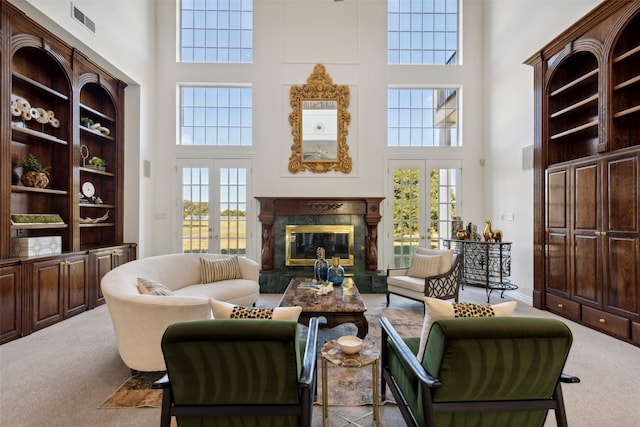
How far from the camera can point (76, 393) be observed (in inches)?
94.7

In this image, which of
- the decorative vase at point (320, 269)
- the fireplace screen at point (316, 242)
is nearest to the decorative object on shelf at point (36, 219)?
the fireplace screen at point (316, 242)

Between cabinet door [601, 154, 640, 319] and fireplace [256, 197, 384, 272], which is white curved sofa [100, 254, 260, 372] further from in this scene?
cabinet door [601, 154, 640, 319]

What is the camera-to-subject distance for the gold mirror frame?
21.0 ft

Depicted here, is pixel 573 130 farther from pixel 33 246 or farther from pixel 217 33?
pixel 33 246

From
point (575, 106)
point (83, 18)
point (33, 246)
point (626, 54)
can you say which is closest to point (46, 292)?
point (33, 246)

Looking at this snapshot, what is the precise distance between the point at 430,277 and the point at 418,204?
8.26 feet

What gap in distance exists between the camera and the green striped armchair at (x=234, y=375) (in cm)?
133

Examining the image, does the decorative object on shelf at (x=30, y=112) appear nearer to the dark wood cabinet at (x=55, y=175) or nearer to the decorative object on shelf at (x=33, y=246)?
the dark wood cabinet at (x=55, y=175)

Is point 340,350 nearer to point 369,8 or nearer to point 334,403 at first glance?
point 334,403

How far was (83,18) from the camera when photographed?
14.4ft

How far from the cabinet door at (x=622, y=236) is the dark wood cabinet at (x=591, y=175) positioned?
1 centimetres

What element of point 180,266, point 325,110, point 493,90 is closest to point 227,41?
point 325,110

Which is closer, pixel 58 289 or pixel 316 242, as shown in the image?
pixel 58 289

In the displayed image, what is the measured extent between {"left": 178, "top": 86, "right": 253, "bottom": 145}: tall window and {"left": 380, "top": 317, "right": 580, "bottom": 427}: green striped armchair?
236 inches
